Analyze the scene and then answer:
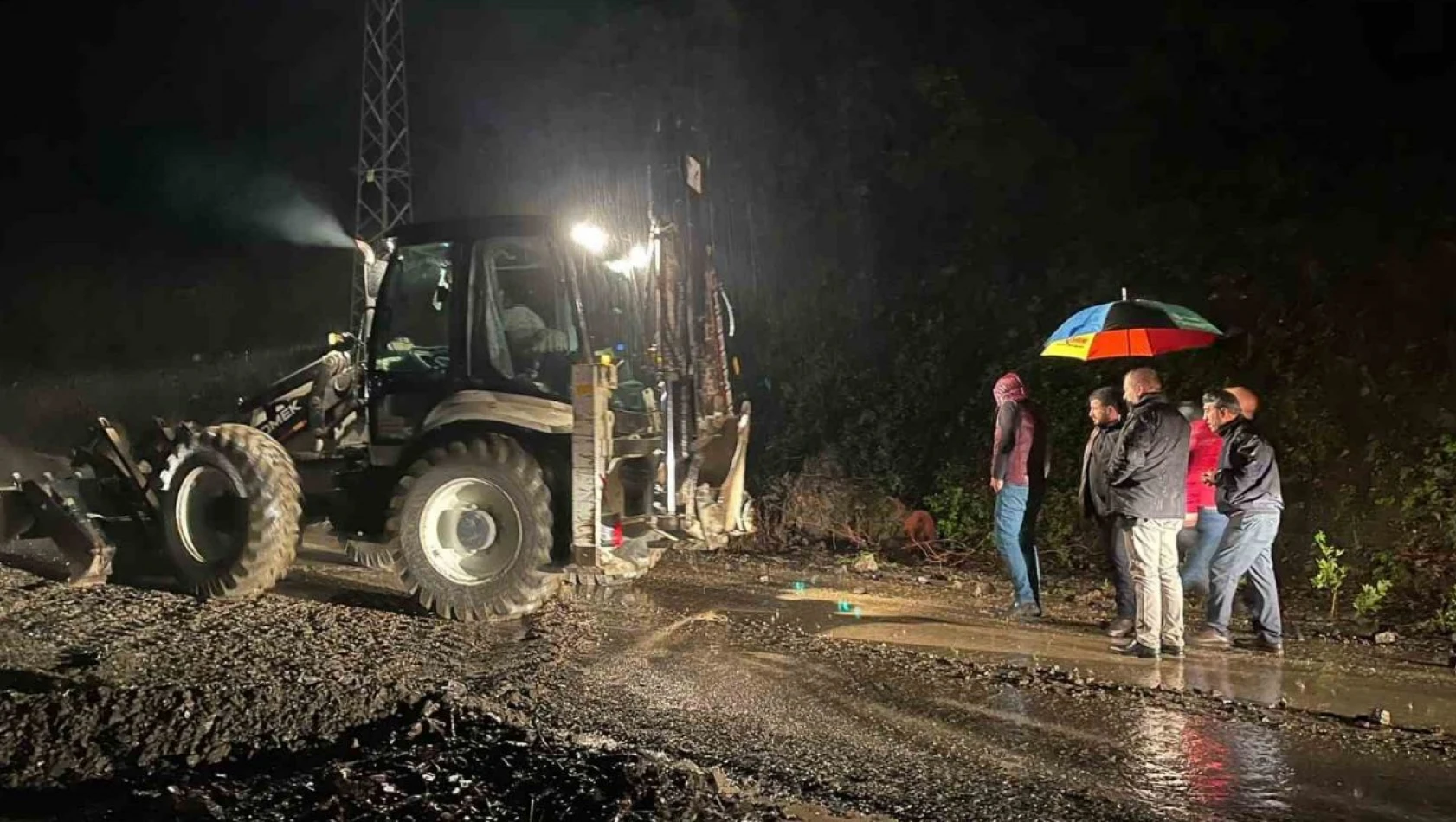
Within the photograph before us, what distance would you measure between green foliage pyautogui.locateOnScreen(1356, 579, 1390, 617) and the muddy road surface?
87 cm

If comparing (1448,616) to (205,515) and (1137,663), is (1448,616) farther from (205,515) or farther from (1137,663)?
(205,515)

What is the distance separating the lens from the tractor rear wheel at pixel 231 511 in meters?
7.66

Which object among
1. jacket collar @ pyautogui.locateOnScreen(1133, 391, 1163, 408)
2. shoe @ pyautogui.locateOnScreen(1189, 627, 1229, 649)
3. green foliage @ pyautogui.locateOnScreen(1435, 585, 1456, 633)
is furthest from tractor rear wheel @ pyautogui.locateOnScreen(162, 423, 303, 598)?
green foliage @ pyautogui.locateOnScreen(1435, 585, 1456, 633)

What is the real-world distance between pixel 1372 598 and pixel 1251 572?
4.46 feet

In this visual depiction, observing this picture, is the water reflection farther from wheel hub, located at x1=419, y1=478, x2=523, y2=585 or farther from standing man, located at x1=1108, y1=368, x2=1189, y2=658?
wheel hub, located at x1=419, y1=478, x2=523, y2=585

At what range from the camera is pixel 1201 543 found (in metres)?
7.40

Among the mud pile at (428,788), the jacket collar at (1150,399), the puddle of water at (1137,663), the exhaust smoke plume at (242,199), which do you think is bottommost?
the mud pile at (428,788)

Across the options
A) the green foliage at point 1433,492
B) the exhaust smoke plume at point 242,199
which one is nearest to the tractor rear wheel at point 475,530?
the green foliage at point 1433,492

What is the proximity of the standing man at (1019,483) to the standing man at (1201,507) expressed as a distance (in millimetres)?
998

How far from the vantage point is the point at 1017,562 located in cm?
769

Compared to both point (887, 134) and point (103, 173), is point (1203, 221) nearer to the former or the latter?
point (887, 134)

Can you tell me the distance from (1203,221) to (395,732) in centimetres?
884

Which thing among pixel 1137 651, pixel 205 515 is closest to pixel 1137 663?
pixel 1137 651

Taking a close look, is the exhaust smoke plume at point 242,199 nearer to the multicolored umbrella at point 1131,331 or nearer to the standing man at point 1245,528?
the multicolored umbrella at point 1131,331
